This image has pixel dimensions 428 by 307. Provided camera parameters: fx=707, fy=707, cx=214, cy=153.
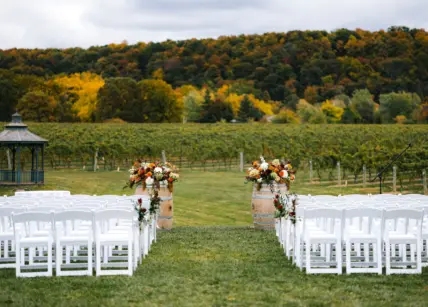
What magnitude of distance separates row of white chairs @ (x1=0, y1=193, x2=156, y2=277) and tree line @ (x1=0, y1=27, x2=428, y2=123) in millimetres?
54747

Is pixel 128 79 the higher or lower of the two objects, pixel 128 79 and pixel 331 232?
the higher

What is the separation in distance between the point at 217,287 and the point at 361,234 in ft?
7.57

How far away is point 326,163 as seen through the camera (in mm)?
29234

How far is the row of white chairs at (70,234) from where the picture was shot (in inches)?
339

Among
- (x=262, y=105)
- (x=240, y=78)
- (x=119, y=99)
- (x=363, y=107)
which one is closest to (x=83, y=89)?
(x=119, y=99)

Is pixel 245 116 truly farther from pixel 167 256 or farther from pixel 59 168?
pixel 167 256

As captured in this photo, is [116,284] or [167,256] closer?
[116,284]

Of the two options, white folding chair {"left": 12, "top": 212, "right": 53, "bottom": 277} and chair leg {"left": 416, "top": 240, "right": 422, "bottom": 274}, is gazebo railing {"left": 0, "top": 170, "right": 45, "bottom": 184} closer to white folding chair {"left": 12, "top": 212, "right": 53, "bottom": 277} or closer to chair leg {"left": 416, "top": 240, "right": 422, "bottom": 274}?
white folding chair {"left": 12, "top": 212, "right": 53, "bottom": 277}

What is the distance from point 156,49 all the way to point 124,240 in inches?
2918

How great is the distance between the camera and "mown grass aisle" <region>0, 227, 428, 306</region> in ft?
23.7

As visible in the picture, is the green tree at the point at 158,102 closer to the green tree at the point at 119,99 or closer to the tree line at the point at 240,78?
the tree line at the point at 240,78

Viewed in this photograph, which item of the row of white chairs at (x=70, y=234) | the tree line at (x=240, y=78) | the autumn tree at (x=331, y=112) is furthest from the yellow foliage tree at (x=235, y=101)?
the row of white chairs at (x=70, y=234)

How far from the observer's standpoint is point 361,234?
9.20m

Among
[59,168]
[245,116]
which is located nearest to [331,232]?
[59,168]
